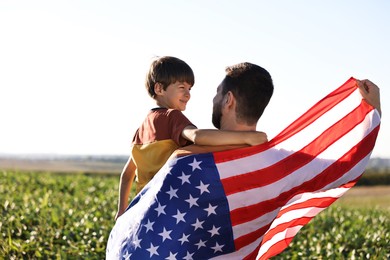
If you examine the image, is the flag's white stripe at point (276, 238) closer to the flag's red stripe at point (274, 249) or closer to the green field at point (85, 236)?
the flag's red stripe at point (274, 249)

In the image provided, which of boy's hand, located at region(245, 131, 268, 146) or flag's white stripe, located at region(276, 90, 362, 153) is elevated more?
flag's white stripe, located at region(276, 90, 362, 153)

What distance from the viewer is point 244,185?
4.21 meters

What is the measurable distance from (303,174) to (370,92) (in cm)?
83

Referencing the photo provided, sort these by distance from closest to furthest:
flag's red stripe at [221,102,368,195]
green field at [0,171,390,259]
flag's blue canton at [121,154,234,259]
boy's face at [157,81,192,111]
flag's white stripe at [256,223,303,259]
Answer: flag's blue canton at [121,154,234,259], flag's red stripe at [221,102,368,195], boy's face at [157,81,192,111], flag's white stripe at [256,223,303,259], green field at [0,171,390,259]

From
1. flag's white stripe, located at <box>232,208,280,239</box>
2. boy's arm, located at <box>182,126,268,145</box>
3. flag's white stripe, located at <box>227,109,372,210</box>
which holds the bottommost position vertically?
flag's white stripe, located at <box>232,208,280,239</box>

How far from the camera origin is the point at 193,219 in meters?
4.07

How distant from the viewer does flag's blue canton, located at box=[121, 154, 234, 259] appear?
4.07 metres

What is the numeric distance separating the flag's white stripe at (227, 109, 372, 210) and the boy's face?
734mm

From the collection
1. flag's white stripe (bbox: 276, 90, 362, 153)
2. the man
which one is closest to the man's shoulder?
the man

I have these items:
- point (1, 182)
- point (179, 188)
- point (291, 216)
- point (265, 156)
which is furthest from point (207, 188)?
point (1, 182)

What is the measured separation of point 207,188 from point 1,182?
41.1 feet

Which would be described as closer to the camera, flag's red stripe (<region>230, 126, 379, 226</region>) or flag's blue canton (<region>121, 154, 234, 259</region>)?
flag's blue canton (<region>121, 154, 234, 259</region>)

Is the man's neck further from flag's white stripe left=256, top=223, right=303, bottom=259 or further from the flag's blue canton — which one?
flag's white stripe left=256, top=223, right=303, bottom=259

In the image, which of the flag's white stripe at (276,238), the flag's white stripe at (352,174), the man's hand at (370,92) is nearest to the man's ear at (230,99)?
the flag's white stripe at (352,174)
